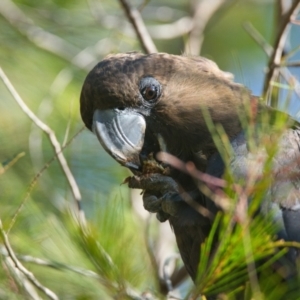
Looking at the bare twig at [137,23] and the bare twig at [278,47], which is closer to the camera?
the bare twig at [278,47]

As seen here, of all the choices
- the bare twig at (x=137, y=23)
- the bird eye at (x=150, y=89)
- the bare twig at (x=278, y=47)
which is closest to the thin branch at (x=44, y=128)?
the bird eye at (x=150, y=89)

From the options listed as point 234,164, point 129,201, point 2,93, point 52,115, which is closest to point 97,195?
point 129,201

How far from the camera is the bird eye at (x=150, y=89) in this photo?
291 centimetres

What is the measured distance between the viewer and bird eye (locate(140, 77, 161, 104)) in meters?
2.91

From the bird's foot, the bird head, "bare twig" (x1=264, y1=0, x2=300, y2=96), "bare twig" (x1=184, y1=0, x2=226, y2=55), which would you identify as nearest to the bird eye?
the bird head

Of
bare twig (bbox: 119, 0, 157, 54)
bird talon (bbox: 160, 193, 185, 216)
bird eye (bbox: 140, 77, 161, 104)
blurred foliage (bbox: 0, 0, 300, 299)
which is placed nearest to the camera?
bird talon (bbox: 160, 193, 185, 216)

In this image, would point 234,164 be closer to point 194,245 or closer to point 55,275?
point 194,245

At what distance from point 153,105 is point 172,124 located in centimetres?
12

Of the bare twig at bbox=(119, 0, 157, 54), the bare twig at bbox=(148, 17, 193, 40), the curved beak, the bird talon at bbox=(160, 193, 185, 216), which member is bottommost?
the bird talon at bbox=(160, 193, 185, 216)

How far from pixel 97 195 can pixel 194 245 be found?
3.69ft

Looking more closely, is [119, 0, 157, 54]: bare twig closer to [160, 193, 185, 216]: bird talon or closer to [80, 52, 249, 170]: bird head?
[80, 52, 249, 170]: bird head

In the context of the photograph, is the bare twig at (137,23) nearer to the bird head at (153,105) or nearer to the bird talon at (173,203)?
the bird head at (153,105)

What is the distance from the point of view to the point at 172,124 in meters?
2.97

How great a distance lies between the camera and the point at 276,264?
8.30ft
